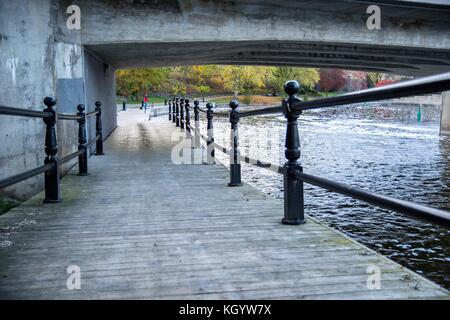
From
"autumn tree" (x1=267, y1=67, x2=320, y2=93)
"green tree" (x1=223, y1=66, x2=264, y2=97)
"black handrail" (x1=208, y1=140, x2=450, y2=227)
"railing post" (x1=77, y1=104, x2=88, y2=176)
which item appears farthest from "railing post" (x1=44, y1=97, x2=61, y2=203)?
"autumn tree" (x1=267, y1=67, x2=320, y2=93)

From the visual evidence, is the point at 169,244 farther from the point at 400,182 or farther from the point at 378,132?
the point at 378,132

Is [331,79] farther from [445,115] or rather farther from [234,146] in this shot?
[234,146]

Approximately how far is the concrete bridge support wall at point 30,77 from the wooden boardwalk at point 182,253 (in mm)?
2402

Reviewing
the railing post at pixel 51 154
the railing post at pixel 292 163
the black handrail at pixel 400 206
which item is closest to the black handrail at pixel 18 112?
the railing post at pixel 51 154

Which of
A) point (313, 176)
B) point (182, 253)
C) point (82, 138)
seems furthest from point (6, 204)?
point (313, 176)

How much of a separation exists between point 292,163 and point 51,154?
9.76ft

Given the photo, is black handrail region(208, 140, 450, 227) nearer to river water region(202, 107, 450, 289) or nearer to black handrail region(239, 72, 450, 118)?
black handrail region(239, 72, 450, 118)

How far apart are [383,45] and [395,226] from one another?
34.0 feet

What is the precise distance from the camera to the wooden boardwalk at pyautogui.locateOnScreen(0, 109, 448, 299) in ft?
9.70

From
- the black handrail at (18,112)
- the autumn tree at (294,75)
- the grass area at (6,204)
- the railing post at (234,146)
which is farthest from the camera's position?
the autumn tree at (294,75)

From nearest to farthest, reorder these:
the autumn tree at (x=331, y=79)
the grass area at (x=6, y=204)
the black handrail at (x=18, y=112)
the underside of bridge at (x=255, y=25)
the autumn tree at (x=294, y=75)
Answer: the black handrail at (x=18, y=112) → the grass area at (x=6, y=204) → the underside of bridge at (x=255, y=25) → the autumn tree at (x=294, y=75) → the autumn tree at (x=331, y=79)

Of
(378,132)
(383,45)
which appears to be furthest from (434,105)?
(383,45)

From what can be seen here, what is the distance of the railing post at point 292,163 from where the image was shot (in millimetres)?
4441

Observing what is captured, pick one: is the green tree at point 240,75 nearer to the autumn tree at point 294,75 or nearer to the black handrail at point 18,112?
the autumn tree at point 294,75
